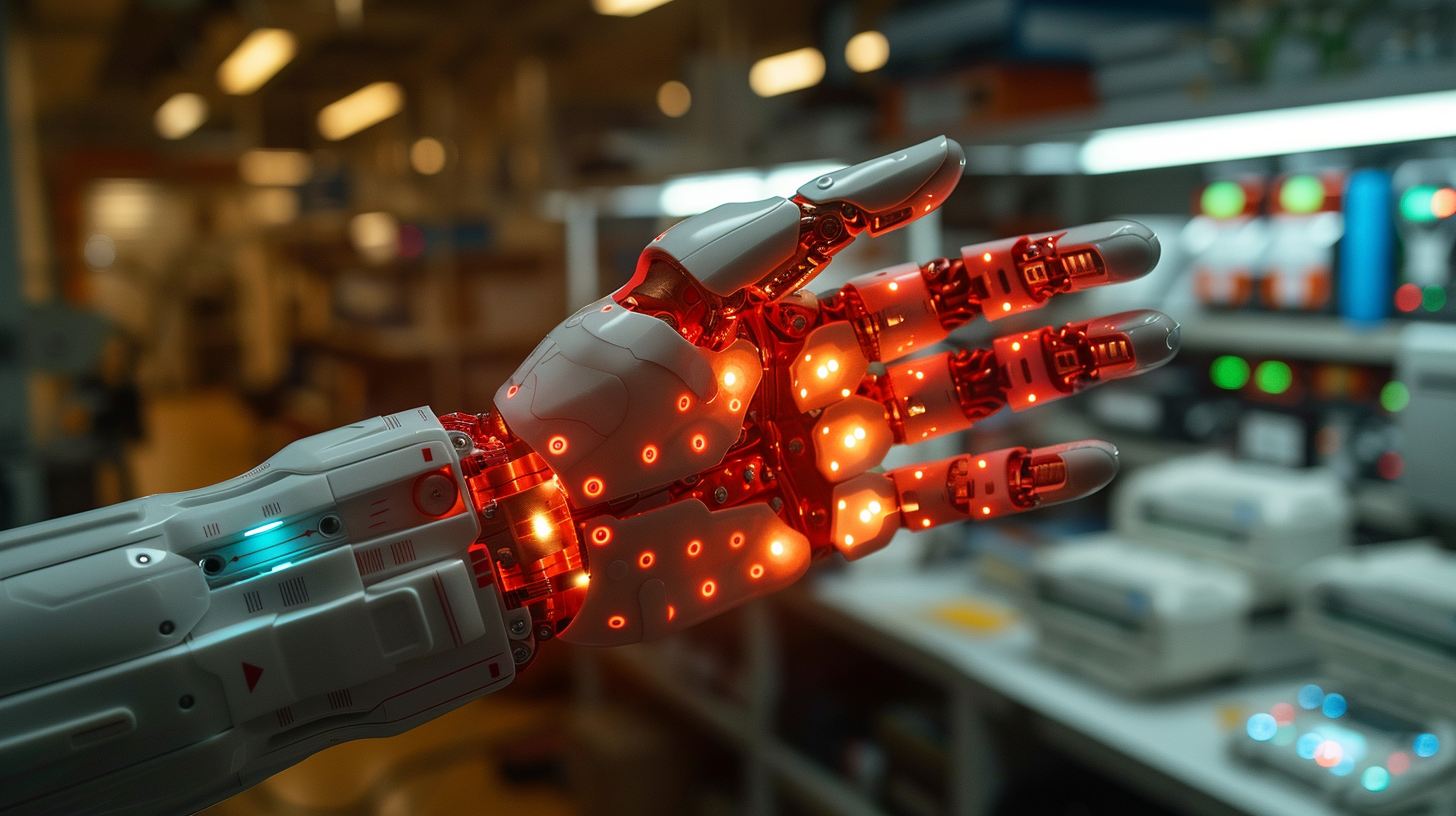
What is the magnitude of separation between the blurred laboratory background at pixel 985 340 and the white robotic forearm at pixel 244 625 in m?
1.04

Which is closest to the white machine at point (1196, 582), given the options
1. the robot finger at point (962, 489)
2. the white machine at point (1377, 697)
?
the white machine at point (1377, 697)

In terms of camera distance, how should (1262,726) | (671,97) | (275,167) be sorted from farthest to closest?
1. (275,167)
2. (671,97)
3. (1262,726)

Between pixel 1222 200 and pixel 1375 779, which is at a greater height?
pixel 1222 200

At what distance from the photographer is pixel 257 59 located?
3719 mm

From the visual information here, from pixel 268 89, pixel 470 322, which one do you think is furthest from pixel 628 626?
pixel 268 89

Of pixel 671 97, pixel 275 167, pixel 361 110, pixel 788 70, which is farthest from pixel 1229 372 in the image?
pixel 275 167

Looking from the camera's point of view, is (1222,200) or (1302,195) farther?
(1222,200)

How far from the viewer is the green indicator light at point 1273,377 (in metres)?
1.94

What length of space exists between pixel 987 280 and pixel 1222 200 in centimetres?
151

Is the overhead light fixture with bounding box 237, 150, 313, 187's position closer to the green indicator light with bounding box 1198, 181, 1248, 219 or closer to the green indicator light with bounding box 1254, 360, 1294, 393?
the green indicator light with bounding box 1198, 181, 1248, 219

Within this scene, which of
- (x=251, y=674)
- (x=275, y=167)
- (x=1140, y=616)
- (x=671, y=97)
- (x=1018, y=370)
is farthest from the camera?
(x=275, y=167)

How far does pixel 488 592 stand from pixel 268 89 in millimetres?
4770

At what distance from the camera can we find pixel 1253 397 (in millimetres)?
1983

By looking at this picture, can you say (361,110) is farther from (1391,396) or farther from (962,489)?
(962,489)
